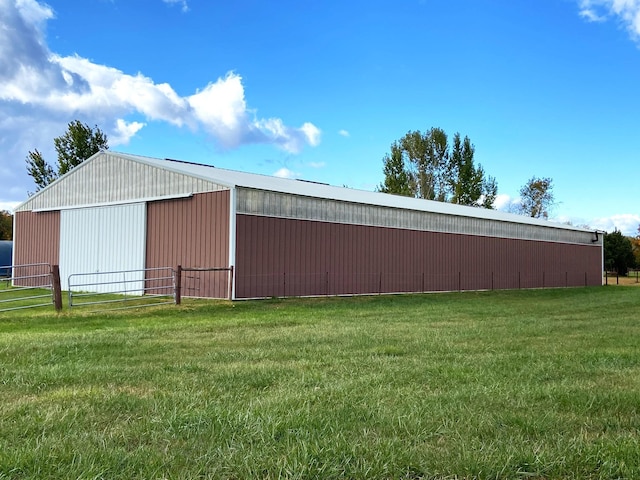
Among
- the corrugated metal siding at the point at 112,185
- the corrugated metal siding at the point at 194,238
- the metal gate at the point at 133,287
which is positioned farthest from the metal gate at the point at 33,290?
the corrugated metal siding at the point at 194,238

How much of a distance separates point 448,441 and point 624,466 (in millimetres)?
1017

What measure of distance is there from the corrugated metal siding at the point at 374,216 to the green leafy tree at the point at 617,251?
85.8 feet

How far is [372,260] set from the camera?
23.9m

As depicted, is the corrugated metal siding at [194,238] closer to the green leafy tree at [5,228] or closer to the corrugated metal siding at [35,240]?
the corrugated metal siding at [35,240]

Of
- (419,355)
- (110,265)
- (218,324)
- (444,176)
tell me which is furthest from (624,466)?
(444,176)

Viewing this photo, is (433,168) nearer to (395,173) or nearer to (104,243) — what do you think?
(395,173)

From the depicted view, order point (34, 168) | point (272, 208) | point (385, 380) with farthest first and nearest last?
point (34, 168), point (272, 208), point (385, 380)

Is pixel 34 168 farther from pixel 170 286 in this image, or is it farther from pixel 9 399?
pixel 9 399

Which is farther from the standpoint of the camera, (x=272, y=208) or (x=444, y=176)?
(x=444, y=176)

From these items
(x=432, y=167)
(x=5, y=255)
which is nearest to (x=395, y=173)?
(x=432, y=167)

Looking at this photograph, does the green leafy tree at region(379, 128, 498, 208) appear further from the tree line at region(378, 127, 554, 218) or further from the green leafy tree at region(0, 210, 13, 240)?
the green leafy tree at region(0, 210, 13, 240)

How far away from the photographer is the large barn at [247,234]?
1959 centimetres

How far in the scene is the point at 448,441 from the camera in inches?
153

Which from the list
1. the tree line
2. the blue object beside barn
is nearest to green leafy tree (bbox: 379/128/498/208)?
the tree line
